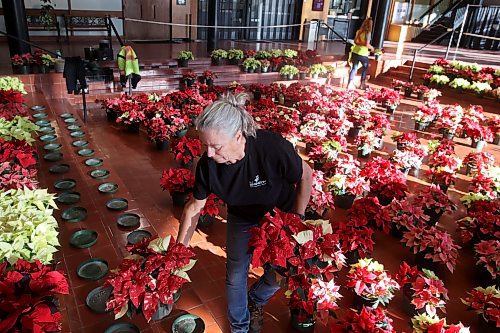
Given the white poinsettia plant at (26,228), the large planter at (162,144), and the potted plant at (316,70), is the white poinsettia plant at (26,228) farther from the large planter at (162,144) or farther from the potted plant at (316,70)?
the potted plant at (316,70)

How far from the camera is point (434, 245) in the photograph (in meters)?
3.04

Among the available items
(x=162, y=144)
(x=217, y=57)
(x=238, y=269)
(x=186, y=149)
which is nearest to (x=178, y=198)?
(x=186, y=149)

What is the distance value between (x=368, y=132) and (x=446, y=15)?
1457 cm

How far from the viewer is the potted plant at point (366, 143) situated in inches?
214

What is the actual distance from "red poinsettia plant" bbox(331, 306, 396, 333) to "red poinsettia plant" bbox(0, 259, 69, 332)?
4.80 feet

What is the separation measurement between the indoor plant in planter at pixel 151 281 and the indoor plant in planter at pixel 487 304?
1.98 meters

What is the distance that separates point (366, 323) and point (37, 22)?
1199cm

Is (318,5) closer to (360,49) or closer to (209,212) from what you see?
(360,49)

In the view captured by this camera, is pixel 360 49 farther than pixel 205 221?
Yes

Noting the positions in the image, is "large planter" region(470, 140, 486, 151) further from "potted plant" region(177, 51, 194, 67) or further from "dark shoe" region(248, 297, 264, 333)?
"potted plant" region(177, 51, 194, 67)

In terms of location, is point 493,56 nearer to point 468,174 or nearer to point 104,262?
point 468,174

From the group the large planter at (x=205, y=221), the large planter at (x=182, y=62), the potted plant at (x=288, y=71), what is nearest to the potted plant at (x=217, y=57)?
the large planter at (x=182, y=62)

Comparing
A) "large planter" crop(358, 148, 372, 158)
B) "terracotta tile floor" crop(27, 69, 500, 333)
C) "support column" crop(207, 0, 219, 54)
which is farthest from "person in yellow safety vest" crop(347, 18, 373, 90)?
"support column" crop(207, 0, 219, 54)

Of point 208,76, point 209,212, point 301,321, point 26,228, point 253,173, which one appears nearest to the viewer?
point 253,173
